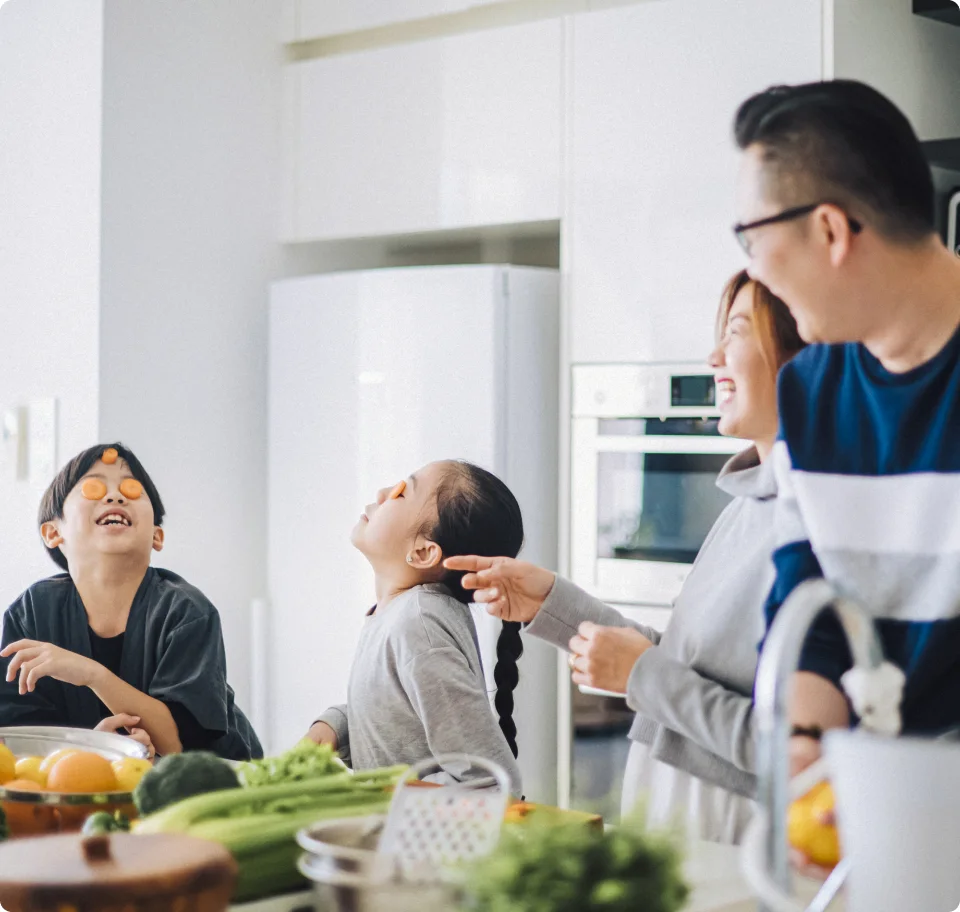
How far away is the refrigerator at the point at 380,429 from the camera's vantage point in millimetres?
2760

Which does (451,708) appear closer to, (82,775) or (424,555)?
(424,555)

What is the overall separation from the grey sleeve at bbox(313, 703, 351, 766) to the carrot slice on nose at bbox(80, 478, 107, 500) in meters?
0.45

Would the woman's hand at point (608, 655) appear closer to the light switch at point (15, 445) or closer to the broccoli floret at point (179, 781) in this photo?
the broccoli floret at point (179, 781)

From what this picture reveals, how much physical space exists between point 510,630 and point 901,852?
3.58 feet

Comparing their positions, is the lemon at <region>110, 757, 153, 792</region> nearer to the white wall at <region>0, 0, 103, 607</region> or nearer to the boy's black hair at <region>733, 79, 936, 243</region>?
the boy's black hair at <region>733, 79, 936, 243</region>

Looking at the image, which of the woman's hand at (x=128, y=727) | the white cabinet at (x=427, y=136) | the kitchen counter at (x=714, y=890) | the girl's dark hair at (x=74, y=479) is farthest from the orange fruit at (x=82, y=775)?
the white cabinet at (x=427, y=136)

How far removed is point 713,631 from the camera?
140 centimetres

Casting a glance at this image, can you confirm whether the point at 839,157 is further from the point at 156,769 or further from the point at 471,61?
the point at 471,61

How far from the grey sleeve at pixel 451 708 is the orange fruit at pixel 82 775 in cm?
42

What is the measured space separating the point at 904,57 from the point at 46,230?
6.10 feet

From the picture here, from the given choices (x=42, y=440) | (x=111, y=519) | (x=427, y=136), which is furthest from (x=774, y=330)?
(x=42, y=440)

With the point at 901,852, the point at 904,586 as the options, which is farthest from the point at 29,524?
the point at 901,852

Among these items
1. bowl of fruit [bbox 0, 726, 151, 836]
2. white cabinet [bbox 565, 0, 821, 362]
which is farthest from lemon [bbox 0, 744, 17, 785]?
white cabinet [bbox 565, 0, 821, 362]

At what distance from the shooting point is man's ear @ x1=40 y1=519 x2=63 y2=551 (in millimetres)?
1922
